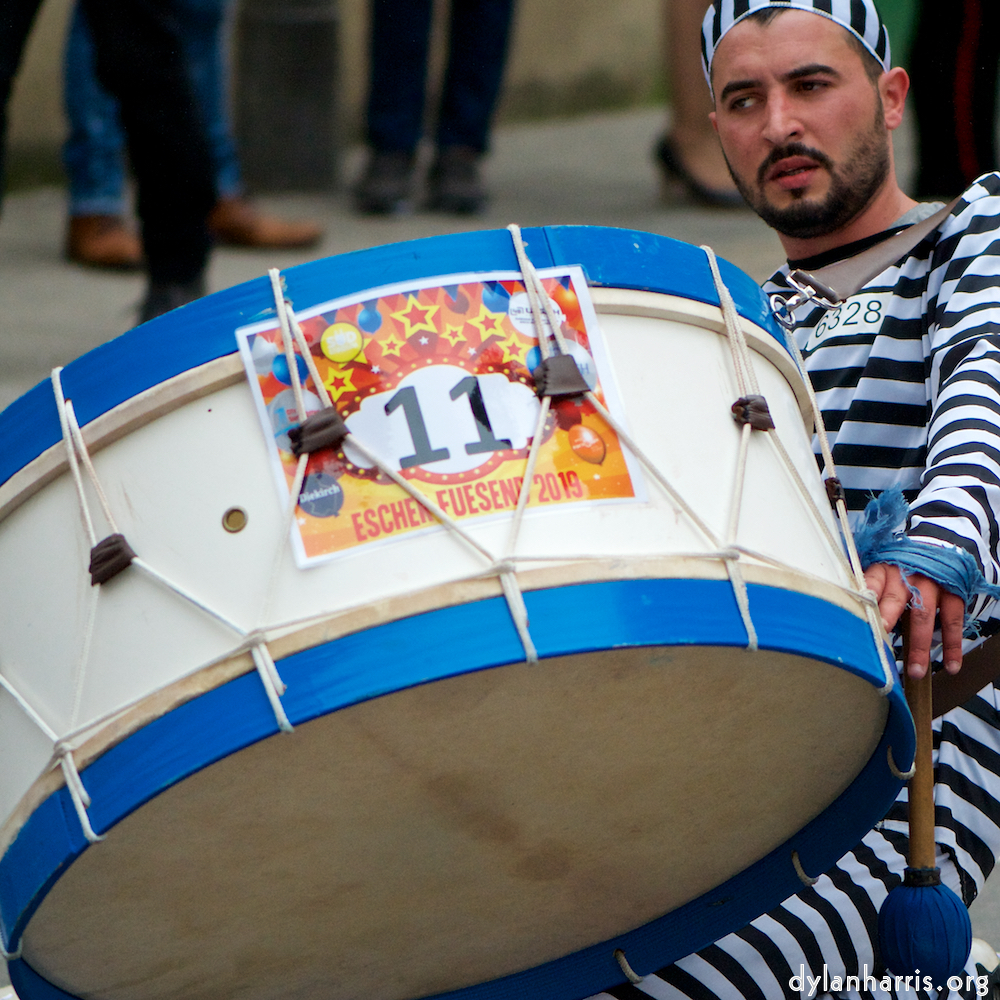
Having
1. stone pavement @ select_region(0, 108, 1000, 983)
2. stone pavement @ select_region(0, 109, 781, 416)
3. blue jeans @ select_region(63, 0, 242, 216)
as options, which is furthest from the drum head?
blue jeans @ select_region(63, 0, 242, 216)

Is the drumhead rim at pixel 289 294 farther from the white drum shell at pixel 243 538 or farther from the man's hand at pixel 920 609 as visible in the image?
the man's hand at pixel 920 609

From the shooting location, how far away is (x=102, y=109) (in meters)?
4.12

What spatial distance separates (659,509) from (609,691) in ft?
0.53

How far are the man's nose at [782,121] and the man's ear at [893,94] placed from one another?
168mm

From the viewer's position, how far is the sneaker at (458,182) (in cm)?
A: 476

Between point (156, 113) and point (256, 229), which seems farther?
point (256, 229)

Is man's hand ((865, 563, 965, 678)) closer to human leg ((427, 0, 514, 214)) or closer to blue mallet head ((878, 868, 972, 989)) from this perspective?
blue mallet head ((878, 868, 972, 989))

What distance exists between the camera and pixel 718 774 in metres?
1.37

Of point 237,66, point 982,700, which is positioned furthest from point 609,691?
point 237,66

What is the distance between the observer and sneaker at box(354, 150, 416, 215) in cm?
481

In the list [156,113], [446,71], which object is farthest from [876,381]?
[446,71]

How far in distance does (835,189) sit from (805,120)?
90mm

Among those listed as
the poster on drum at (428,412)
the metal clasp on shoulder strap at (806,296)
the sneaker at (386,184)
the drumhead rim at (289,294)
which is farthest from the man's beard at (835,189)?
the sneaker at (386,184)

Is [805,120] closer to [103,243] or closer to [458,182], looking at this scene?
[103,243]
